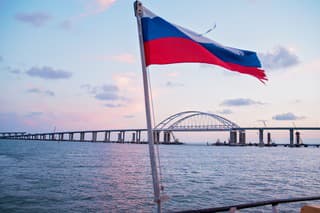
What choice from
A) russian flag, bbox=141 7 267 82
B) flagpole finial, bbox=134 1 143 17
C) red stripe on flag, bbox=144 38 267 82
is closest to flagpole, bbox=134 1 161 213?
flagpole finial, bbox=134 1 143 17

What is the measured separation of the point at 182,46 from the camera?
A: 15.5ft

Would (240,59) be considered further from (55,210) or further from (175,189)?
(175,189)

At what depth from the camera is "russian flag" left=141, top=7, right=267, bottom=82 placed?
4531 mm

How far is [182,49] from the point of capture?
471 centimetres

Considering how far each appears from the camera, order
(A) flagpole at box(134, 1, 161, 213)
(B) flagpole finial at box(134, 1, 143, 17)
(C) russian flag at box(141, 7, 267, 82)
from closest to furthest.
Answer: (A) flagpole at box(134, 1, 161, 213) → (B) flagpole finial at box(134, 1, 143, 17) → (C) russian flag at box(141, 7, 267, 82)

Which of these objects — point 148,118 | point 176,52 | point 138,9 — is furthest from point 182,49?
point 148,118

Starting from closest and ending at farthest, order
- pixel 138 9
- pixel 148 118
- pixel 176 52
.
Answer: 1. pixel 148 118
2. pixel 138 9
3. pixel 176 52

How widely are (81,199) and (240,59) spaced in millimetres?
14871

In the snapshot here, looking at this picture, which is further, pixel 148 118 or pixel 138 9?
pixel 138 9

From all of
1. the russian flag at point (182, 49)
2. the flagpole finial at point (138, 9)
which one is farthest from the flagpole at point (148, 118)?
the russian flag at point (182, 49)

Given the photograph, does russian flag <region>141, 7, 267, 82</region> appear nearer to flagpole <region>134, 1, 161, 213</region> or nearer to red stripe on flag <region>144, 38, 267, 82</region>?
red stripe on flag <region>144, 38, 267, 82</region>

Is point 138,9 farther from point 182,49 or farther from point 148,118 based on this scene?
point 148,118

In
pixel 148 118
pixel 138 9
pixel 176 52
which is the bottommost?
pixel 148 118

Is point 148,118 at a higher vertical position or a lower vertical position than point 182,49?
lower
